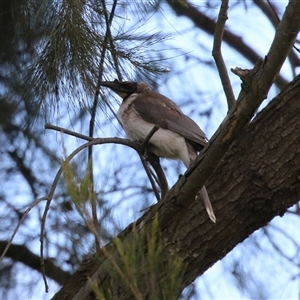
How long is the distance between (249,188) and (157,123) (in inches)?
30.4

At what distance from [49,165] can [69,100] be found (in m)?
0.98

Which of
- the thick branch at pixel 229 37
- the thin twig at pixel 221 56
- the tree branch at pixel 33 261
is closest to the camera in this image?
the thin twig at pixel 221 56

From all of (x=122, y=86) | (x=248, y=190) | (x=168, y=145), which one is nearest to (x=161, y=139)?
(x=168, y=145)

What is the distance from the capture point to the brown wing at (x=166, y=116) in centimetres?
372

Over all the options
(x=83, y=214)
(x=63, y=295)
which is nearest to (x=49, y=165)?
(x=63, y=295)

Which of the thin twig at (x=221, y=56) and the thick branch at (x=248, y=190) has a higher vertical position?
the thin twig at (x=221, y=56)

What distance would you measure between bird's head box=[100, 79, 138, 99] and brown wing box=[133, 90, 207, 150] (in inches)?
2.3

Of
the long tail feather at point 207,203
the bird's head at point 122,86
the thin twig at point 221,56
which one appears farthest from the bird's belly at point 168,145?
the thin twig at point 221,56

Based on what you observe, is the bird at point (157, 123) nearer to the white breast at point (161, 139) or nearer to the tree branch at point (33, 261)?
the white breast at point (161, 139)

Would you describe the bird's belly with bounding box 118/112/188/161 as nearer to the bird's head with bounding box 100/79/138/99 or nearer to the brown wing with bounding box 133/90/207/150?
the brown wing with bounding box 133/90/207/150

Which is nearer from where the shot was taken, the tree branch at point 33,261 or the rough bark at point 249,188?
the rough bark at point 249,188

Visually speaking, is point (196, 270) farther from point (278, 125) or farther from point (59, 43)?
point (59, 43)

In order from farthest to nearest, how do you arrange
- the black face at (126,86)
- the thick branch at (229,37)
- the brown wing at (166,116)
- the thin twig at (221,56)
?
the thick branch at (229,37) < the black face at (126,86) < the brown wing at (166,116) < the thin twig at (221,56)

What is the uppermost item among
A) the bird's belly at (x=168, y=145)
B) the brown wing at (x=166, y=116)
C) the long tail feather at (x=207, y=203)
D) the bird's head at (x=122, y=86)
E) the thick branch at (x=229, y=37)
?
the thick branch at (x=229, y=37)
